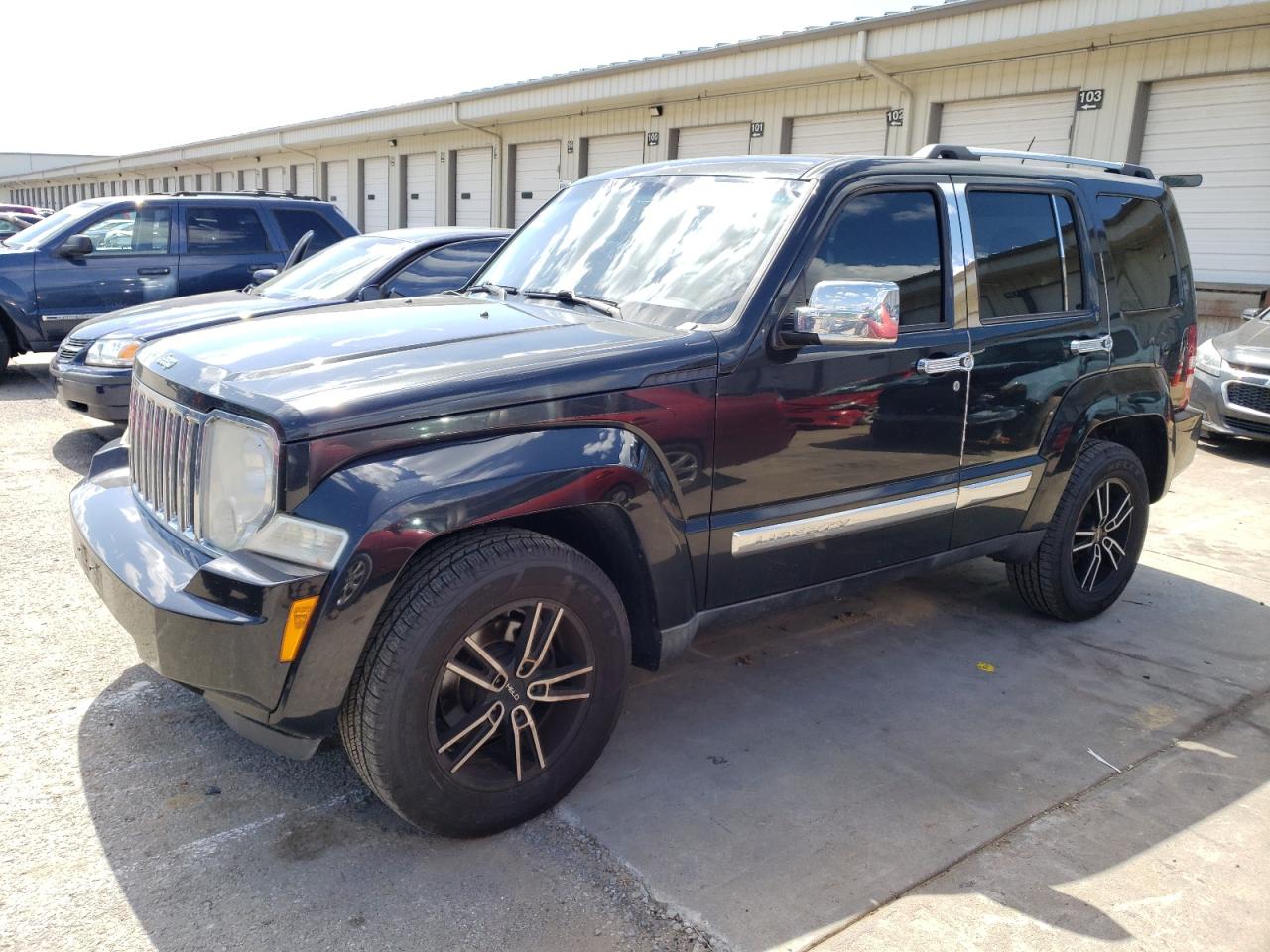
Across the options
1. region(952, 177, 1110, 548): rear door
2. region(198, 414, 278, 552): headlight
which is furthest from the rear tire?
region(198, 414, 278, 552): headlight

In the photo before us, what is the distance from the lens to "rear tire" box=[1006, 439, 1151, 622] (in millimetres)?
4562

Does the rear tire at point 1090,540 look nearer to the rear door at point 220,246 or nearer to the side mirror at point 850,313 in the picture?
the side mirror at point 850,313

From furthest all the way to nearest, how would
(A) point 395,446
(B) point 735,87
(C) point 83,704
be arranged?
(B) point 735,87
(C) point 83,704
(A) point 395,446

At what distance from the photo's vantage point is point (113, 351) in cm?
696

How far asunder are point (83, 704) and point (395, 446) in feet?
6.17

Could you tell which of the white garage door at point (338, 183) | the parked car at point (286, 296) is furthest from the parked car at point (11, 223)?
the parked car at point (286, 296)

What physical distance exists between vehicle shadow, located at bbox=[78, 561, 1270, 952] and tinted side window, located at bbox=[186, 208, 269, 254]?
715 cm

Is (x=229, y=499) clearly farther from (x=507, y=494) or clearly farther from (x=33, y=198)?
(x=33, y=198)

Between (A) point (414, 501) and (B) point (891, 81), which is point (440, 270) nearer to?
(A) point (414, 501)

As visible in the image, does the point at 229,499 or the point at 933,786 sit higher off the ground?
the point at 229,499

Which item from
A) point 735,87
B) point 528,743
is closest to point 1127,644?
point 528,743

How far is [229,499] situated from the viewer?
2701mm

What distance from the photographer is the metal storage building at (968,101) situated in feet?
36.1

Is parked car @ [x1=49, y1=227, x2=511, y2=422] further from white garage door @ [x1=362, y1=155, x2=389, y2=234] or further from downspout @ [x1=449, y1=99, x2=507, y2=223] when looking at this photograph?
white garage door @ [x1=362, y1=155, x2=389, y2=234]
